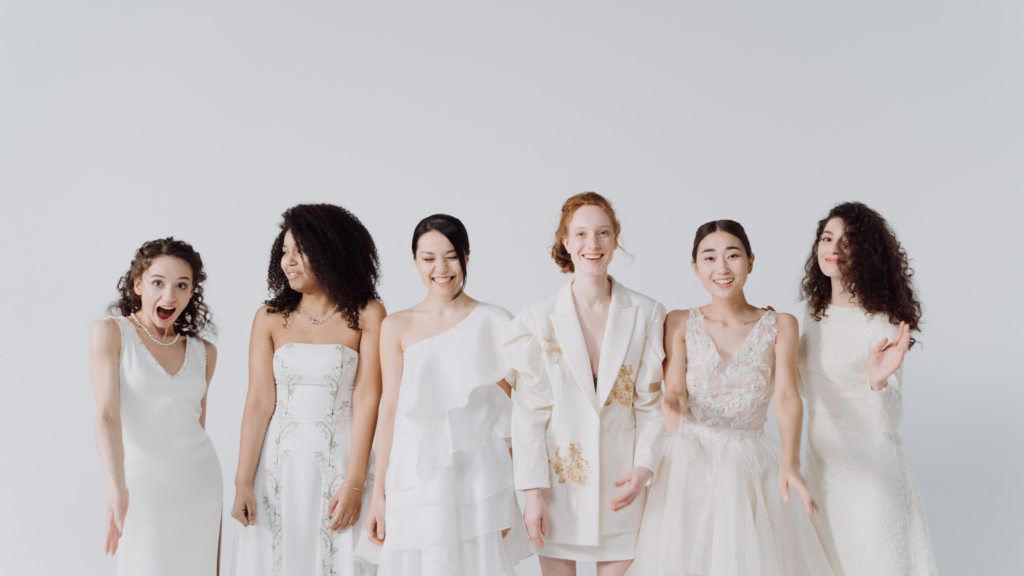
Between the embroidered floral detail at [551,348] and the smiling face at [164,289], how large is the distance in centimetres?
164

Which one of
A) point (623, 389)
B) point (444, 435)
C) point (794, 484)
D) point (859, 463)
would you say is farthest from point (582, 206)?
point (859, 463)

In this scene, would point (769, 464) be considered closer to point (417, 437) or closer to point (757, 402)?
point (757, 402)

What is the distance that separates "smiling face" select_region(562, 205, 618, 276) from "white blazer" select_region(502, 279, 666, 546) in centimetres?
17

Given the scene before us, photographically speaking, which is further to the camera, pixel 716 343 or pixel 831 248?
pixel 831 248

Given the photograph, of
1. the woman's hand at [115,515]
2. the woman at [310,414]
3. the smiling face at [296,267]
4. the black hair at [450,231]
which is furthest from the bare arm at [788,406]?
the woman's hand at [115,515]

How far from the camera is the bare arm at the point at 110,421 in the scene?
320cm

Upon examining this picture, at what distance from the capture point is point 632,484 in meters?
3.26

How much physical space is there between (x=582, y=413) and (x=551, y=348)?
0.30m

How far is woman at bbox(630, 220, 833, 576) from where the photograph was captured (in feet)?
10.5

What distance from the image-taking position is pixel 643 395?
11.2ft

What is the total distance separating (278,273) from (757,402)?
7.51 ft

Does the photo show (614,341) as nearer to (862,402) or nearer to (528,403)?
(528,403)

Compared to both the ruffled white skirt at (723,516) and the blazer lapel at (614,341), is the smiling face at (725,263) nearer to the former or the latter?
the blazer lapel at (614,341)

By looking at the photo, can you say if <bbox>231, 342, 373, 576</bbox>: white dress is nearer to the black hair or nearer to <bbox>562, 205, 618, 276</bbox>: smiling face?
the black hair
